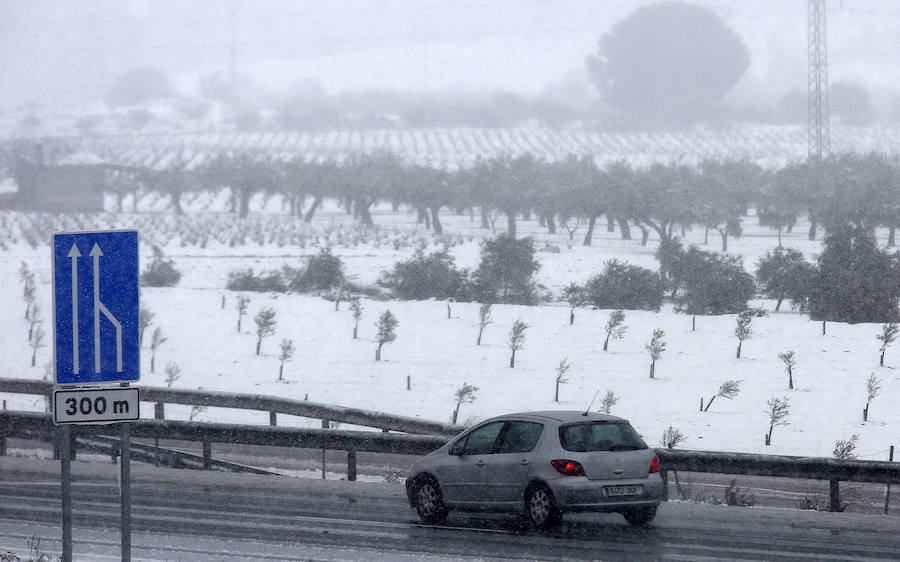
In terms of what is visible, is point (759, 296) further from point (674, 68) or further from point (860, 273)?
point (674, 68)

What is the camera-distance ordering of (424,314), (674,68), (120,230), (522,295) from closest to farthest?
(120,230) < (424,314) < (522,295) < (674,68)

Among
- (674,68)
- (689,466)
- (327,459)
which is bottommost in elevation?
(327,459)

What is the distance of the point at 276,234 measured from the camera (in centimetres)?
7700

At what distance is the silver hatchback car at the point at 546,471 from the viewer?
1294 centimetres

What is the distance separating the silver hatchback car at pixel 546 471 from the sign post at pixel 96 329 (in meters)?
6.61

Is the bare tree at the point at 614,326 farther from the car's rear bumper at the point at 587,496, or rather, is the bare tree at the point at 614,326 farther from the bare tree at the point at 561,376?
the car's rear bumper at the point at 587,496

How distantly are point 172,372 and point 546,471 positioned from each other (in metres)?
23.8

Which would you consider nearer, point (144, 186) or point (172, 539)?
point (172, 539)

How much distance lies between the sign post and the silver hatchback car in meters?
6.61

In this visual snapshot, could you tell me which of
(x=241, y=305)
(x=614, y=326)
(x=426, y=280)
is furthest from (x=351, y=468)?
(x=426, y=280)

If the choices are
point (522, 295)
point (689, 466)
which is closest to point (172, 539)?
point (689, 466)

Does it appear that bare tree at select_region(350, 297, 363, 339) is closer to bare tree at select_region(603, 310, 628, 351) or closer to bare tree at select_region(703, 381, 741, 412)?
bare tree at select_region(603, 310, 628, 351)

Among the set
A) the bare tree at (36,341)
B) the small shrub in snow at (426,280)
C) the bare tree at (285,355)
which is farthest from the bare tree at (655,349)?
the bare tree at (36,341)

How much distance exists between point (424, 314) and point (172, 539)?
33.3 meters
